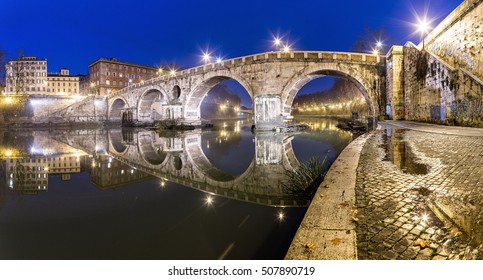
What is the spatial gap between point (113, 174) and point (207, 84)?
70.2 ft

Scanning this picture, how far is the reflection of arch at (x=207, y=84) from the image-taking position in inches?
927

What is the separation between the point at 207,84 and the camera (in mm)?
27953

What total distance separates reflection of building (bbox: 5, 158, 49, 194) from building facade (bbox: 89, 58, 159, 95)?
5673cm

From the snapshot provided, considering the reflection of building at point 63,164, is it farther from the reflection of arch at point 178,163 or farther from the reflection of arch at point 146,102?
the reflection of arch at point 146,102

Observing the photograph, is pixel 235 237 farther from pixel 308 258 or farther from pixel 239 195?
pixel 239 195

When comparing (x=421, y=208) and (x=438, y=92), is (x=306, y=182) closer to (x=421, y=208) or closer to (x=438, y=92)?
(x=421, y=208)

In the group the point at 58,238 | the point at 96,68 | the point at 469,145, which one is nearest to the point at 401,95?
the point at 469,145

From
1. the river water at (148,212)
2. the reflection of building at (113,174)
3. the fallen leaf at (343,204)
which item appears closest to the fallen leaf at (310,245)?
the river water at (148,212)

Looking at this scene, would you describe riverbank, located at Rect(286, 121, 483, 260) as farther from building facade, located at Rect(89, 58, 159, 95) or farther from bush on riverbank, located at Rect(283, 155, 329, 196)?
building facade, located at Rect(89, 58, 159, 95)

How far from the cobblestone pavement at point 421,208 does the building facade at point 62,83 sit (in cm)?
9227

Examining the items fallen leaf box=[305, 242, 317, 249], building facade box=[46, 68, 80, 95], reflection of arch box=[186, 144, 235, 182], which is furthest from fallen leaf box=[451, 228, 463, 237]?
building facade box=[46, 68, 80, 95]

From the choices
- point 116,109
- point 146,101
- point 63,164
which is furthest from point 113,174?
point 116,109

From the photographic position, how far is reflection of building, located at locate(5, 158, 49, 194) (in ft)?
20.4

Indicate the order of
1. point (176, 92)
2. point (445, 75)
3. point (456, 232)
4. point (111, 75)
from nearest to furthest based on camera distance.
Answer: point (456, 232) → point (445, 75) → point (176, 92) → point (111, 75)
